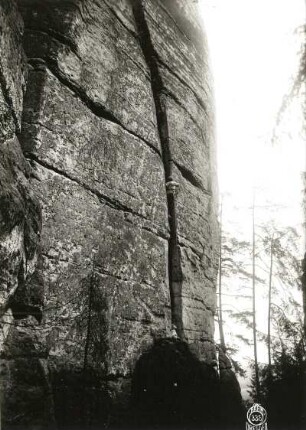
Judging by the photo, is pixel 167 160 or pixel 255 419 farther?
pixel 167 160

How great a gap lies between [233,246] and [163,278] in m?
11.6

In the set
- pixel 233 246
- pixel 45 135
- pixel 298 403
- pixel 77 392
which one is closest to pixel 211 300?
pixel 298 403

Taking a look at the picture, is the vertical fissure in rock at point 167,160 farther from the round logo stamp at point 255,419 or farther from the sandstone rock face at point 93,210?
the round logo stamp at point 255,419

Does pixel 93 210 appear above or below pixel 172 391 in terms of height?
above

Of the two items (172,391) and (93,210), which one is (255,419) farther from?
(93,210)

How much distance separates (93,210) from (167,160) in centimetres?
263

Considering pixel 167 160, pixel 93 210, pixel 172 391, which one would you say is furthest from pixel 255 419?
pixel 167 160

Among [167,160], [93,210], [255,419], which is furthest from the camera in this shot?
[167,160]

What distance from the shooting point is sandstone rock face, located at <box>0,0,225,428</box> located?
3850mm

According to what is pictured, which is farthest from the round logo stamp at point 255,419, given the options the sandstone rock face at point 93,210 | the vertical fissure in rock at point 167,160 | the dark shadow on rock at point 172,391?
the vertical fissure in rock at point 167,160

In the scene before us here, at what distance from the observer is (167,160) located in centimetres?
740

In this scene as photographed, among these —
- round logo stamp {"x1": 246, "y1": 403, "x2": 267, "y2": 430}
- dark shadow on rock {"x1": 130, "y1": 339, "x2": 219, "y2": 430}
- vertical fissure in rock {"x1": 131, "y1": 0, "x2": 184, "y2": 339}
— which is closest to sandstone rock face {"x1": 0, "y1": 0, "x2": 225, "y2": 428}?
vertical fissure in rock {"x1": 131, "y1": 0, "x2": 184, "y2": 339}

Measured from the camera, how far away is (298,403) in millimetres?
7395

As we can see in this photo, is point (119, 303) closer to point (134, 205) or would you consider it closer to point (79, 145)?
point (134, 205)
